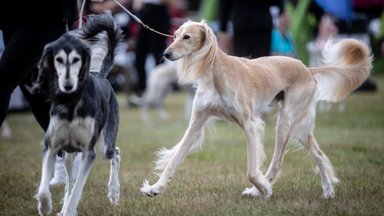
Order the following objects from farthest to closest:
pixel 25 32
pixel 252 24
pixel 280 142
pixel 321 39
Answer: pixel 321 39, pixel 252 24, pixel 280 142, pixel 25 32

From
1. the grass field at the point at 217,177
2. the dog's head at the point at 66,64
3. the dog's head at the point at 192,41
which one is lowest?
the grass field at the point at 217,177

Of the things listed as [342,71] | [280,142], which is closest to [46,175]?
[280,142]

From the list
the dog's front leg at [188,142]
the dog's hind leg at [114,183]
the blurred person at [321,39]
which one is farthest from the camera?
the blurred person at [321,39]

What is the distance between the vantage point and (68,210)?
4391 mm

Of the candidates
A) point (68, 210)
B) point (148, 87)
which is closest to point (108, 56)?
point (68, 210)

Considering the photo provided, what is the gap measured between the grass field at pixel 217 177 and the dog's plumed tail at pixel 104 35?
108 centimetres

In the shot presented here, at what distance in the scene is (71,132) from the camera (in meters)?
4.38

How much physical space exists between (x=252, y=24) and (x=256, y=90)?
477 centimetres

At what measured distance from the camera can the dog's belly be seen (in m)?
4.36

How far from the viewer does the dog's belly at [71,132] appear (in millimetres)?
4359

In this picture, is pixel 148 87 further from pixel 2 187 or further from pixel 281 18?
pixel 2 187

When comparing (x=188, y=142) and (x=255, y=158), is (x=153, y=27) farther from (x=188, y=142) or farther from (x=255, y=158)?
(x=255, y=158)

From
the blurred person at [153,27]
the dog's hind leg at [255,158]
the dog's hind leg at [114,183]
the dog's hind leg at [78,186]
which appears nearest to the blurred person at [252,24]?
the blurred person at [153,27]

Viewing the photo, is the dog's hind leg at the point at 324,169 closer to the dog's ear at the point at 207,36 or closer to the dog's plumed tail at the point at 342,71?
the dog's plumed tail at the point at 342,71
